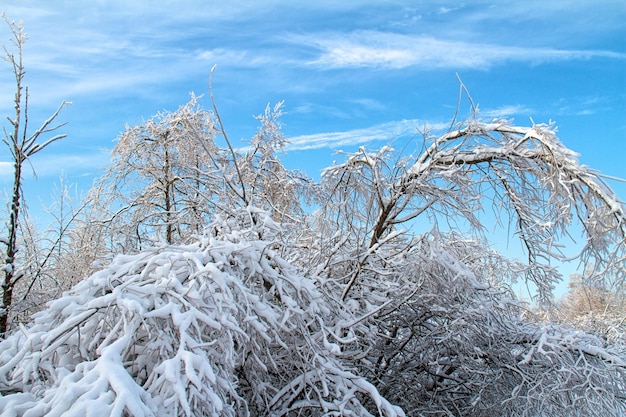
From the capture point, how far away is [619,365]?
4.94m

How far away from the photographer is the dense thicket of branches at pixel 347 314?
293 cm

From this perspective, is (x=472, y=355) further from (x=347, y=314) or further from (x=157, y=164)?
(x=157, y=164)

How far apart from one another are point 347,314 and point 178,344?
1.92m

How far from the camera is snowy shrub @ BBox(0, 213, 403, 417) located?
260 centimetres

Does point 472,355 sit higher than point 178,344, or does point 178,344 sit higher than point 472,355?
A: point 178,344

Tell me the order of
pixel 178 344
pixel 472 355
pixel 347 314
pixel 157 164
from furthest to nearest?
pixel 157 164
pixel 472 355
pixel 347 314
pixel 178 344

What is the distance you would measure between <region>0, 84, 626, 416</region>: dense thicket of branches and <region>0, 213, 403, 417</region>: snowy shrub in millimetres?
13

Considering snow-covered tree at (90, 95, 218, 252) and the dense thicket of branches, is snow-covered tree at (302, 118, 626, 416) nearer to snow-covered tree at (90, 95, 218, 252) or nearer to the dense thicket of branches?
the dense thicket of branches

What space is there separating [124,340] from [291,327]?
129cm

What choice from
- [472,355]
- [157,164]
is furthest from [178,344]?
[157,164]

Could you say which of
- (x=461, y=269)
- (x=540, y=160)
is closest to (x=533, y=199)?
(x=540, y=160)

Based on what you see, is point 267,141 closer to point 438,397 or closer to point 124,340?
point 438,397

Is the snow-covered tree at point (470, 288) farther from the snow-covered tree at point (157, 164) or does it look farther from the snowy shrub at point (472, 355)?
the snow-covered tree at point (157, 164)

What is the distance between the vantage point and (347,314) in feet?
14.9
